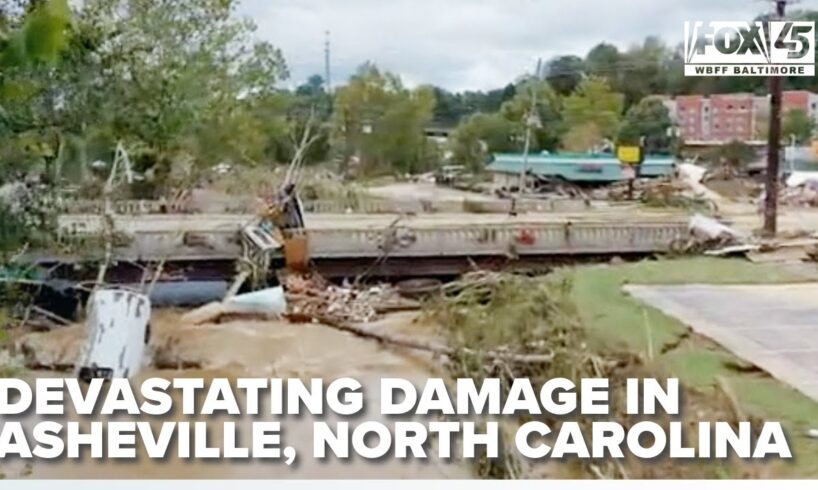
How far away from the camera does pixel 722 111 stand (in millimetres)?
2035

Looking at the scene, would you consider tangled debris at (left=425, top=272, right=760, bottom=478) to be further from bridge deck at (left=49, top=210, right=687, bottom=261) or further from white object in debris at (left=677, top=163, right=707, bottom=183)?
white object in debris at (left=677, top=163, right=707, bottom=183)

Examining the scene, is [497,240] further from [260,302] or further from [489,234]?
[260,302]

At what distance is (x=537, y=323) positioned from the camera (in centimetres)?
206

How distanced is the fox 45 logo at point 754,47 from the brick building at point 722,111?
0.05 m

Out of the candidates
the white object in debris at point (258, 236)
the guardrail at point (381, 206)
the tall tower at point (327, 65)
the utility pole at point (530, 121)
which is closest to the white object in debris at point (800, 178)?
the guardrail at point (381, 206)

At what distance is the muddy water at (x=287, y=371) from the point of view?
2.06 metres

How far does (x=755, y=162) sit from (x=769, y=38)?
23 centimetres

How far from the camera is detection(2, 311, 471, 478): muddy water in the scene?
206 cm

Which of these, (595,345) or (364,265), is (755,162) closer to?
(595,345)

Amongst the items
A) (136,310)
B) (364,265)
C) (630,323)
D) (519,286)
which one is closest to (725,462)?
(630,323)

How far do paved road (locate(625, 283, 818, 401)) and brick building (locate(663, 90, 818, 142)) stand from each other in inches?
11.3

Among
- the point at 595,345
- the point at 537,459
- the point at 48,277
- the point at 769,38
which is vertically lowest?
the point at 537,459

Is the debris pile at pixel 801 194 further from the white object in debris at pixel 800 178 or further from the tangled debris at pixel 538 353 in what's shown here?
the tangled debris at pixel 538 353

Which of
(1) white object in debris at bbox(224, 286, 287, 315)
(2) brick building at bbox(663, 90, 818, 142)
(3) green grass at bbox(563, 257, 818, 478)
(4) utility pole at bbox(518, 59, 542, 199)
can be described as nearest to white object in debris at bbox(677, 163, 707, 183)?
(2) brick building at bbox(663, 90, 818, 142)
